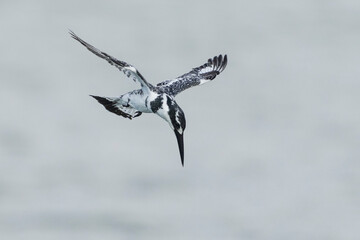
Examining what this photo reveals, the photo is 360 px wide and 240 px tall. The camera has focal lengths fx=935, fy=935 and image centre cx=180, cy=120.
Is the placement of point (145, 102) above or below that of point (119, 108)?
below

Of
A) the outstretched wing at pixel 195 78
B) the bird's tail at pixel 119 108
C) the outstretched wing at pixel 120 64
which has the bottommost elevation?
the outstretched wing at pixel 120 64

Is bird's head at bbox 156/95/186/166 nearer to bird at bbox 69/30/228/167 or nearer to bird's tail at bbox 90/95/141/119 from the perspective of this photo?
bird at bbox 69/30/228/167

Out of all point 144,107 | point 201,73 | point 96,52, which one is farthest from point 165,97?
point 201,73

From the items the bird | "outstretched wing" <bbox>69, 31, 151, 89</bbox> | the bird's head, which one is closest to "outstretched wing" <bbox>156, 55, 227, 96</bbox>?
the bird

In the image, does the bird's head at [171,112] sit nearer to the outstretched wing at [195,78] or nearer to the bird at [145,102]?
the bird at [145,102]

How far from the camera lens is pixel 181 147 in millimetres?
10820

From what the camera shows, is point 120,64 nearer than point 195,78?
Yes

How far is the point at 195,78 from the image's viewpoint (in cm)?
1264

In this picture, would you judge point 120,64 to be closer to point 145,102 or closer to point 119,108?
point 145,102

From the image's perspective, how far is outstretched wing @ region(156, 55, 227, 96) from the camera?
1168 cm

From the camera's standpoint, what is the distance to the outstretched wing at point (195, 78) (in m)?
11.7

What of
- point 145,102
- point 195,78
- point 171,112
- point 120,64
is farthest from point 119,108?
point 195,78

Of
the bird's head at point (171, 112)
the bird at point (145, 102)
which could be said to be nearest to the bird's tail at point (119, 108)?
the bird at point (145, 102)

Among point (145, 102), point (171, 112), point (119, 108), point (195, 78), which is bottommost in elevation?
point (171, 112)
